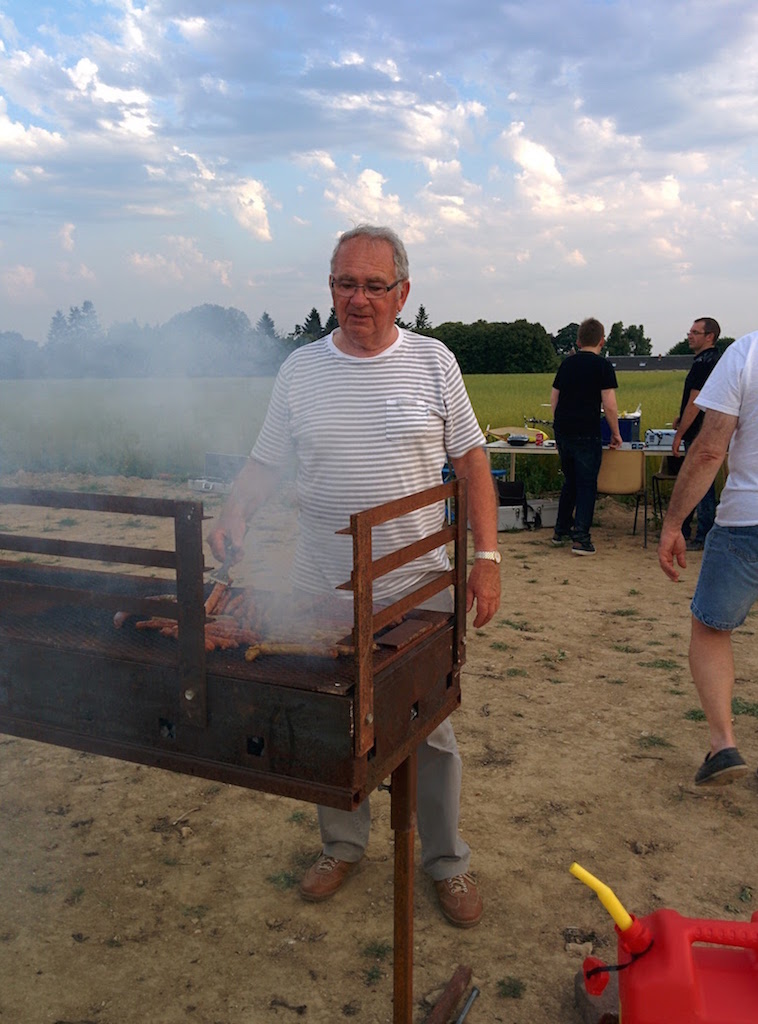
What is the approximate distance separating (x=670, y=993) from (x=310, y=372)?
201cm

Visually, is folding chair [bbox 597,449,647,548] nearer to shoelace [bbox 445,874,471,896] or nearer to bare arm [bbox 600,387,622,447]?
bare arm [bbox 600,387,622,447]

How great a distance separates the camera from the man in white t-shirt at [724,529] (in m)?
3.39

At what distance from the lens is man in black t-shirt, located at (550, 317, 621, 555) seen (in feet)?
26.3

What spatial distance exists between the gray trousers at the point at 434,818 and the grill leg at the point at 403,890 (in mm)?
472

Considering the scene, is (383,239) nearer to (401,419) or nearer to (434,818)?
(401,419)

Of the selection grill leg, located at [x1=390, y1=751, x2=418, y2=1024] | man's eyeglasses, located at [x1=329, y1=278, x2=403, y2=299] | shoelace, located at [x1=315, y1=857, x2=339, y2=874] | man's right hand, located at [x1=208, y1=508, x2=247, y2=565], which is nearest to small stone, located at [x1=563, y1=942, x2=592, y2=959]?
grill leg, located at [x1=390, y1=751, x2=418, y2=1024]

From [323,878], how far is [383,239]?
225cm

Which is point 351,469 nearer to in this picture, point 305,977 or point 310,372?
point 310,372

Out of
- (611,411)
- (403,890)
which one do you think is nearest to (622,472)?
(611,411)

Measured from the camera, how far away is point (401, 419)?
2.71 m

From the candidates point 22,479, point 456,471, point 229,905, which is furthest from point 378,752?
point 22,479

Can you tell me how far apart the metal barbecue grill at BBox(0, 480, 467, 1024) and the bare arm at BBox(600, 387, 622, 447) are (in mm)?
6224

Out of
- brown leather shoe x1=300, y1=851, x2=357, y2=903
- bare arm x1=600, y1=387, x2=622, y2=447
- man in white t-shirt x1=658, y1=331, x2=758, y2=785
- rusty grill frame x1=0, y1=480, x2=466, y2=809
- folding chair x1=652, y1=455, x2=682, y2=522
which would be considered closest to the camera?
rusty grill frame x1=0, y1=480, x2=466, y2=809

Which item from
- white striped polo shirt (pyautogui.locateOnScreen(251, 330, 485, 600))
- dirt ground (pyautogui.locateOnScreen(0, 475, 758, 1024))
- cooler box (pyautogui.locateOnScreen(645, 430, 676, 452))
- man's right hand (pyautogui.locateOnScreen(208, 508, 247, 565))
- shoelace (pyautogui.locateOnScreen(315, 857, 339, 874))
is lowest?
dirt ground (pyautogui.locateOnScreen(0, 475, 758, 1024))
